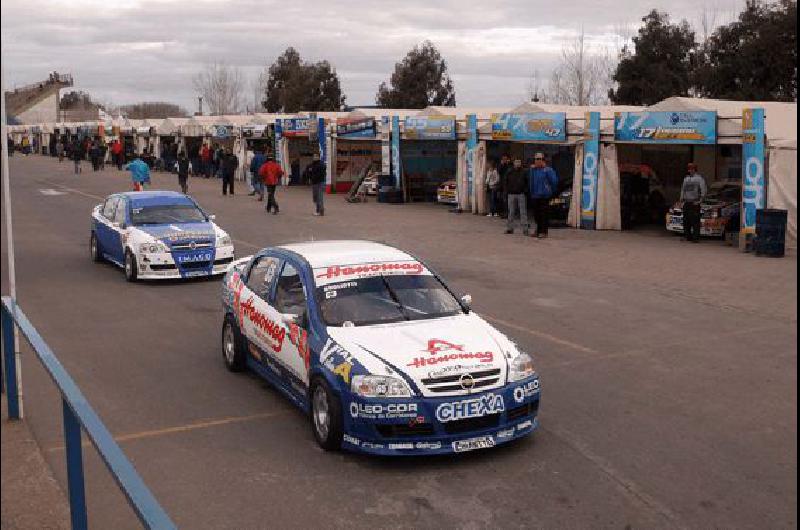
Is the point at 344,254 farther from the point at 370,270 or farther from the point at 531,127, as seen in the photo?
the point at 531,127

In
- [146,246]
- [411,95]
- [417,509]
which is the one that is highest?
[411,95]

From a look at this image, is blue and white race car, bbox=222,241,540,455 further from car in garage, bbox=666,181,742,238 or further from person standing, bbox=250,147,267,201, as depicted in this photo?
person standing, bbox=250,147,267,201

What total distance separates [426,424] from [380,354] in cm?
71

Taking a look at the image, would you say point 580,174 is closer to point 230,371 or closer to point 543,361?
point 543,361

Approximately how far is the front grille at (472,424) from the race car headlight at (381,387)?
0.40 metres

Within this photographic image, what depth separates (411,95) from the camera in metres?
70.3

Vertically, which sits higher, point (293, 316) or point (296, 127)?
point (296, 127)

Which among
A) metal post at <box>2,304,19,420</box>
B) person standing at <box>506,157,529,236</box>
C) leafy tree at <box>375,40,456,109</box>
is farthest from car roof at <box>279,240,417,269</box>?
leafy tree at <box>375,40,456,109</box>

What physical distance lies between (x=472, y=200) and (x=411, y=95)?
43.3m

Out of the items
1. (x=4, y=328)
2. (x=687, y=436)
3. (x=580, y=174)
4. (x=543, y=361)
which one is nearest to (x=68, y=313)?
(x=4, y=328)

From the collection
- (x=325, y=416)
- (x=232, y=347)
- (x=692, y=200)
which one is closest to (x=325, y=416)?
(x=325, y=416)

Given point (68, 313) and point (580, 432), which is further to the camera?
point (68, 313)

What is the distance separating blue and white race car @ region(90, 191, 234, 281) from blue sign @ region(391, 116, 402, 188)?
16.2 metres

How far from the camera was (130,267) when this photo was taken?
15133mm
